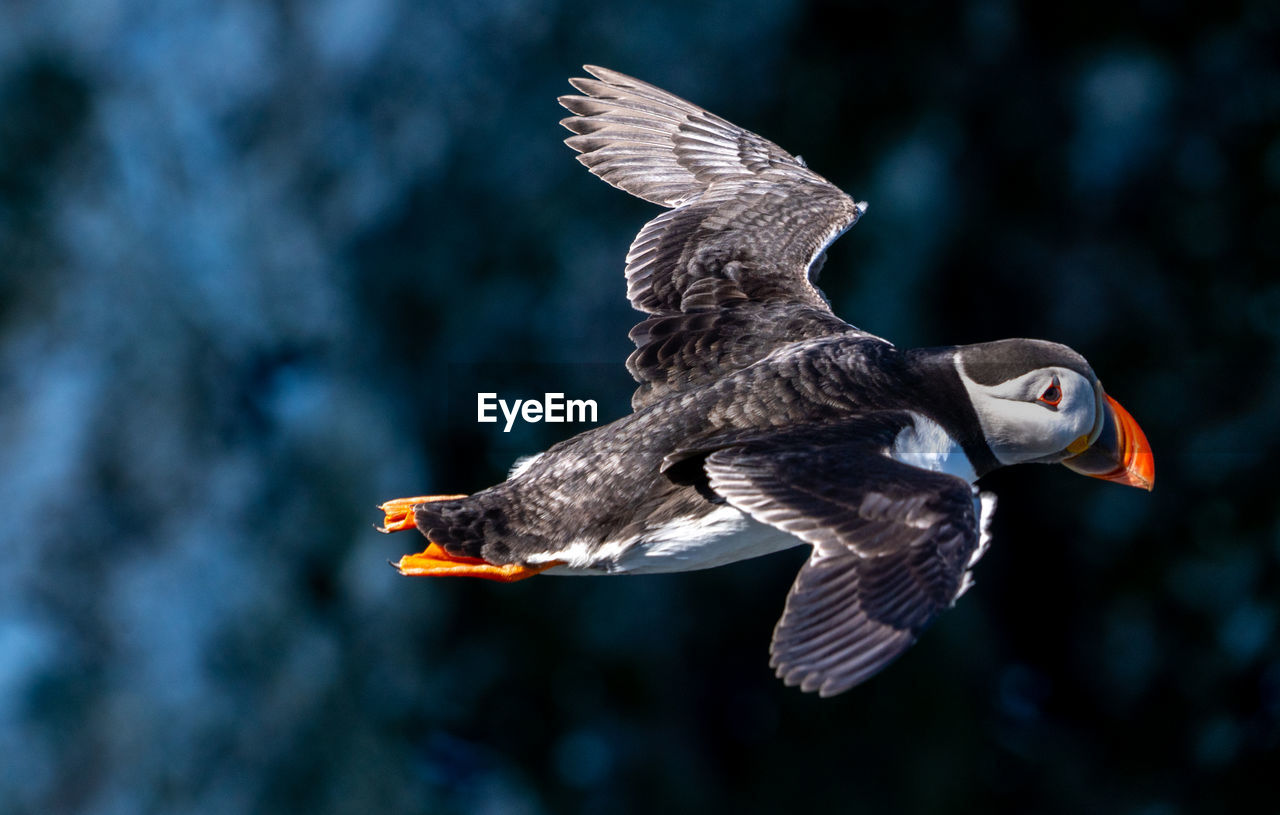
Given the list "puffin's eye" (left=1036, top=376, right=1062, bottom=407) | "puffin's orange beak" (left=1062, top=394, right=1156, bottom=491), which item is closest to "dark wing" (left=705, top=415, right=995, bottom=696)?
"puffin's eye" (left=1036, top=376, right=1062, bottom=407)

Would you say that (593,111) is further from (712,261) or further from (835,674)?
(835,674)

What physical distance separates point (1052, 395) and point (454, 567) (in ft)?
7.05

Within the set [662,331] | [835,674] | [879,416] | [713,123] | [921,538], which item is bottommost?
[835,674]

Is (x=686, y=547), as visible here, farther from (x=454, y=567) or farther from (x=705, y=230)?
(x=705, y=230)

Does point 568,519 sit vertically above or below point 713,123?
below

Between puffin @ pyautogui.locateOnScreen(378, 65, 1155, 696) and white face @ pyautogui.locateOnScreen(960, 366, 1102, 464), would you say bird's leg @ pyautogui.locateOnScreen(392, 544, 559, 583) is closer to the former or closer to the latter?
puffin @ pyautogui.locateOnScreen(378, 65, 1155, 696)

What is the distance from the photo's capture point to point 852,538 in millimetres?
3732

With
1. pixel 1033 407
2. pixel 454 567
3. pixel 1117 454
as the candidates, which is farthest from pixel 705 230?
pixel 454 567

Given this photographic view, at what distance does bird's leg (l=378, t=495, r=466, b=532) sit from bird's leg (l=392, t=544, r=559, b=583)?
0.76ft

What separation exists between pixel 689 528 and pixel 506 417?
13.1 ft

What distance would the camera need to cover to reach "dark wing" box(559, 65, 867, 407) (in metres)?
5.26

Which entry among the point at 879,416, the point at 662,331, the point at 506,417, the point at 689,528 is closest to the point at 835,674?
the point at 689,528

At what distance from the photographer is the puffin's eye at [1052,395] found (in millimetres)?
4535

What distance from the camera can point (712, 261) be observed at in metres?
5.69
